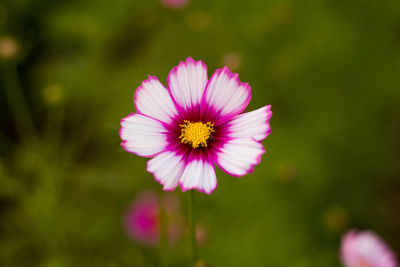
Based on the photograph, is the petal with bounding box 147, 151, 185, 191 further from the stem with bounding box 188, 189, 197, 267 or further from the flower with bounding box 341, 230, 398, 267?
the flower with bounding box 341, 230, 398, 267

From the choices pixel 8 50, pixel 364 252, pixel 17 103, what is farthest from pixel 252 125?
pixel 17 103

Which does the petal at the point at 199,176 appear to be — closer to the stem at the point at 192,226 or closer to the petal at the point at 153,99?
the stem at the point at 192,226

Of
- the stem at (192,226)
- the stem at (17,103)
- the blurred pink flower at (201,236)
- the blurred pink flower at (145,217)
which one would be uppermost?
the stem at (17,103)

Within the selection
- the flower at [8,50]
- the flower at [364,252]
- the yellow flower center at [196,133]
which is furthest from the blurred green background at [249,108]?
the yellow flower center at [196,133]

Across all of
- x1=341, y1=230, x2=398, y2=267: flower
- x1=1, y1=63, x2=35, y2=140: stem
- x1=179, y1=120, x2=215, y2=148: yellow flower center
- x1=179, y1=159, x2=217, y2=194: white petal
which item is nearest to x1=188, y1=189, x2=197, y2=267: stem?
x1=179, y1=159, x2=217, y2=194: white petal

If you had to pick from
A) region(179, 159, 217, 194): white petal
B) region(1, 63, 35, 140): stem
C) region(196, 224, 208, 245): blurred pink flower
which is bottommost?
region(179, 159, 217, 194): white petal

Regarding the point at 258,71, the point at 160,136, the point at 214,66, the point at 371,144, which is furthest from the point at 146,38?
the point at 160,136
